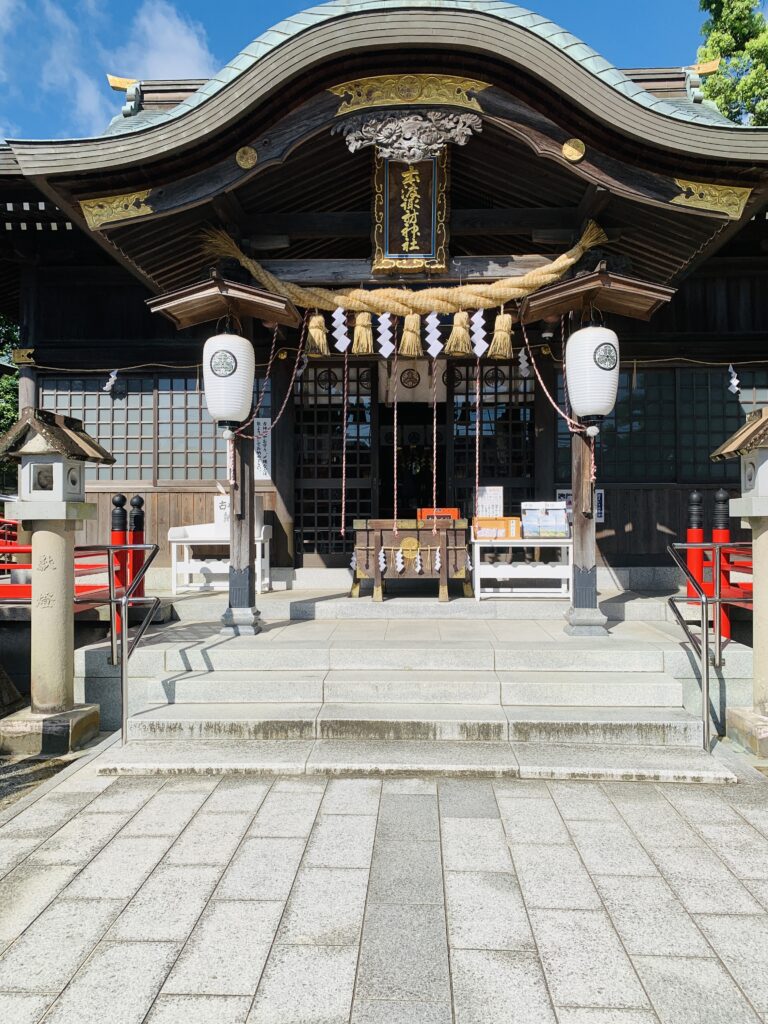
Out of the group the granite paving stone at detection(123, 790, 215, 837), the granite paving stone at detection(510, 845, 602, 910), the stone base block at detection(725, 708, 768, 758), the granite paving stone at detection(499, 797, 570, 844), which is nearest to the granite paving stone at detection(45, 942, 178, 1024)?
the granite paving stone at detection(123, 790, 215, 837)

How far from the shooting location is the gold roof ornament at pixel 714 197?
21.0ft

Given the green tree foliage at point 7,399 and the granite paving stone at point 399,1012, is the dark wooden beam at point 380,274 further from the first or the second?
the green tree foliage at point 7,399

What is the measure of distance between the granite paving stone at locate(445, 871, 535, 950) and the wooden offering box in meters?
4.93

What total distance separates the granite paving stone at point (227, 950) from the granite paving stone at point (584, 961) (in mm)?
1200

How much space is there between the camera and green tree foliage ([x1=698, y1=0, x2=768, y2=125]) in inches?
592

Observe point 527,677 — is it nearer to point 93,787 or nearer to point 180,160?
point 93,787

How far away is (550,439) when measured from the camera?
10.1 metres

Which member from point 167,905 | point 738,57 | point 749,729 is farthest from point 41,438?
point 738,57

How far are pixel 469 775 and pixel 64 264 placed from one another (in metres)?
9.45

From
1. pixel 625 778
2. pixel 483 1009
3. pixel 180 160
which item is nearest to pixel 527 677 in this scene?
pixel 625 778

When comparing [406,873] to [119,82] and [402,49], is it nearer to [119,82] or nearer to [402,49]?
[402,49]

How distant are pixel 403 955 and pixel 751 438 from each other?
15.2 ft

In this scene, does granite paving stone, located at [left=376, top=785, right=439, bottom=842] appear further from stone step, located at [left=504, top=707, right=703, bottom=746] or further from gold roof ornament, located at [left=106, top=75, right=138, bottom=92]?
gold roof ornament, located at [left=106, top=75, right=138, bottom=92]

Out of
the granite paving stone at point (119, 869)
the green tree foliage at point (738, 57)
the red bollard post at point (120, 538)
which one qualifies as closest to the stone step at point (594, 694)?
the granite paving stone at point (119, 869)
